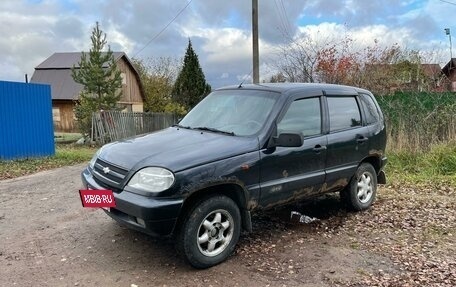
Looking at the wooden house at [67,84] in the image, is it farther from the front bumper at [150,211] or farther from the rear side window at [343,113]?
the front bumper at [150,211]

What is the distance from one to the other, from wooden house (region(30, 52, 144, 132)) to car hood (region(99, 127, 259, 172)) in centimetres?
3017

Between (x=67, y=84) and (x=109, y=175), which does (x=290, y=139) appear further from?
(x=67, y=84)

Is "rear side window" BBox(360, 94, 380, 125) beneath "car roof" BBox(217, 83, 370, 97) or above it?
beneath

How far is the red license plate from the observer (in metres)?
4.05

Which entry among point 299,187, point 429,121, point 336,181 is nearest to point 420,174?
point 429,121

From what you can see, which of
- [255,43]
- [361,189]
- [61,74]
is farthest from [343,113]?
[61,74]

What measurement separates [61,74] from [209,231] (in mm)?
36274

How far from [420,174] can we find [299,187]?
5263mm

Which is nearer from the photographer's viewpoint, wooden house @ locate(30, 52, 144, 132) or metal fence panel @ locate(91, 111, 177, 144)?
metal fence panel @ locate(91, 111, 177, 144)

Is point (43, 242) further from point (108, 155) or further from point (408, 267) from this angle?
point (408, 267)

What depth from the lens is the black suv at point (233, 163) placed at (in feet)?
12.8

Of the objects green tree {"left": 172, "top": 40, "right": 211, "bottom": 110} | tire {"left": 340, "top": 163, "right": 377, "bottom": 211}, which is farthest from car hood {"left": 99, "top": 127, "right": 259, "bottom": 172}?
green tree {"left": 172, "top": 40, "right": 211, "bottom": 110}

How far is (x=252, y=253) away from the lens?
460 cm

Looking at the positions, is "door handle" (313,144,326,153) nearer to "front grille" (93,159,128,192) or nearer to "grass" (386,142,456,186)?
"front grille" (93,159,128,192)
